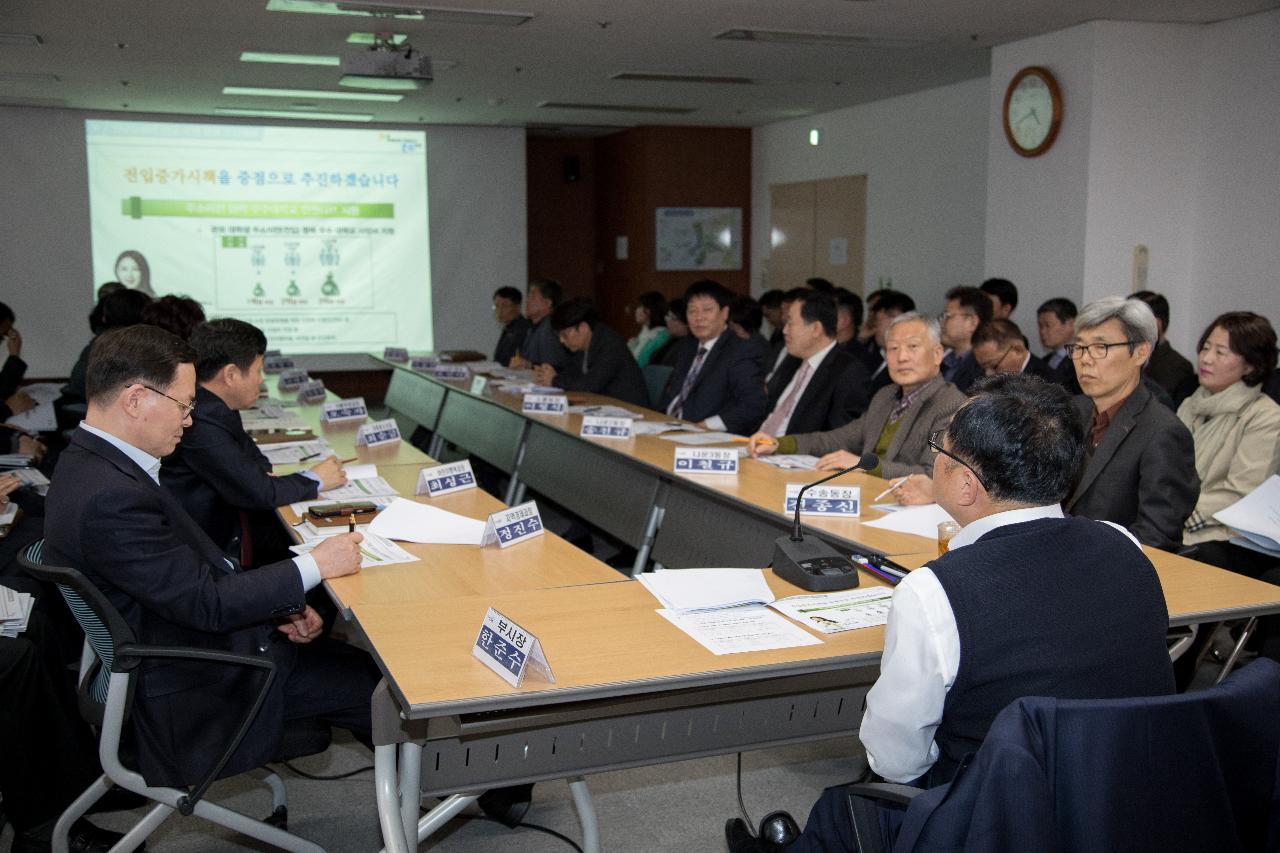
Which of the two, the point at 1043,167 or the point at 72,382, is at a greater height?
Result: the point at 1043,167

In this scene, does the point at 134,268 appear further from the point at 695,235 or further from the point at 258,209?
the point at 695,235

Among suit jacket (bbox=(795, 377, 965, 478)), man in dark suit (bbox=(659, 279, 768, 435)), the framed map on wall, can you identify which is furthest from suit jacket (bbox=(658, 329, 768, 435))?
the framed map on wall

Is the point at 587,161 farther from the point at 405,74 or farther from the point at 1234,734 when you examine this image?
the point at 1234,734

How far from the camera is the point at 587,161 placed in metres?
12.8

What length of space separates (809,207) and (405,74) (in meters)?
5.09

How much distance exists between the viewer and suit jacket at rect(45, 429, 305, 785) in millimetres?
2100

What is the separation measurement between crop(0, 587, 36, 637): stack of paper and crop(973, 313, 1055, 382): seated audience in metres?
3.92

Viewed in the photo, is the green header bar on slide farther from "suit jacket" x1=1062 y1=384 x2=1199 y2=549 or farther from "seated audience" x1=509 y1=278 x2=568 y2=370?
"suit jacket" x1=1062 y1=384 x2=1199 y2=549

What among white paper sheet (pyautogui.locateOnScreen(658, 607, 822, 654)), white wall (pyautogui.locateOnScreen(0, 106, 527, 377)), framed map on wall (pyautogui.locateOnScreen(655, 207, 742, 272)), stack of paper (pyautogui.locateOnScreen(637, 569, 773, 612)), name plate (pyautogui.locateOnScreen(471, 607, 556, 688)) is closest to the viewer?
name plate (pyautogui.locateOnScreen(471, 607, 556, 688))

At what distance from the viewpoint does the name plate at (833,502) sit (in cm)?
299

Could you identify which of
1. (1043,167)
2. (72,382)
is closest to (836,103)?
(1043,167)

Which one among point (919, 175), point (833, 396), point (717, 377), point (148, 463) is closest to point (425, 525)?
point (148, 463)

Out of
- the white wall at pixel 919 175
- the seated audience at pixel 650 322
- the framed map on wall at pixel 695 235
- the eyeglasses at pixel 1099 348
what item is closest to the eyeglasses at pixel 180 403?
the eyeglasses at pixel 1099 348

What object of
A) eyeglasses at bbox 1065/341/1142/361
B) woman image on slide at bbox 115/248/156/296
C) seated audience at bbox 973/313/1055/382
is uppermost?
woman image on slide at bbox 115/248/156/296
